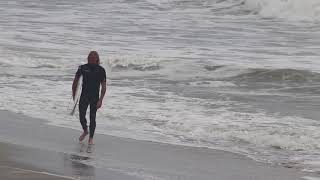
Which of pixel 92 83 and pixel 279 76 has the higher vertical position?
pixel 92 83

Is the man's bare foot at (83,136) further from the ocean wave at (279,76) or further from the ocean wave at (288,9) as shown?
the ocean wave at (288,9)

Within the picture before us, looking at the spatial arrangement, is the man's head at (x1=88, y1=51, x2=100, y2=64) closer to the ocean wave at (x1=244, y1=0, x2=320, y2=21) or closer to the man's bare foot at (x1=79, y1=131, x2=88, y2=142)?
the man's bare foot at (x1=79, y1=131, x2=88, y2=142)

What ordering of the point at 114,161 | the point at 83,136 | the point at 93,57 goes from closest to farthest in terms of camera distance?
the point at 114,161 < the point at 93,57 < the point at 83,136

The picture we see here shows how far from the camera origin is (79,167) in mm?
8250

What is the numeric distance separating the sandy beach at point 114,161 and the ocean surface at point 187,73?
0.62 meters

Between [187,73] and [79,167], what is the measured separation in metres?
A: 13.1

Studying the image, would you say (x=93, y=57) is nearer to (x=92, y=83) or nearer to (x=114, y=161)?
(x=92, y=83)

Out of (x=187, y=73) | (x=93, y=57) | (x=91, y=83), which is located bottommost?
(x=187, y=73)

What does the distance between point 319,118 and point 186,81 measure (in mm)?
6721

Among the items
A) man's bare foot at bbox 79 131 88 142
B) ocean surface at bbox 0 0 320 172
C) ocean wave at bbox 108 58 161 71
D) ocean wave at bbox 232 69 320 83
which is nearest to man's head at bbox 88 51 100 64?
man's bare foot at bbox 79 131 88 142

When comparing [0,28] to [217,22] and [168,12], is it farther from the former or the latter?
[168,12]

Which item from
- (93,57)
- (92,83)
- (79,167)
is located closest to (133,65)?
(92,83)

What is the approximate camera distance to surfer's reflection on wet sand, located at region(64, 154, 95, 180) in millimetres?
7766

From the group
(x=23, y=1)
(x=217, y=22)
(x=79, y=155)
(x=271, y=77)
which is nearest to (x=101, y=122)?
(x=79, y=155)
